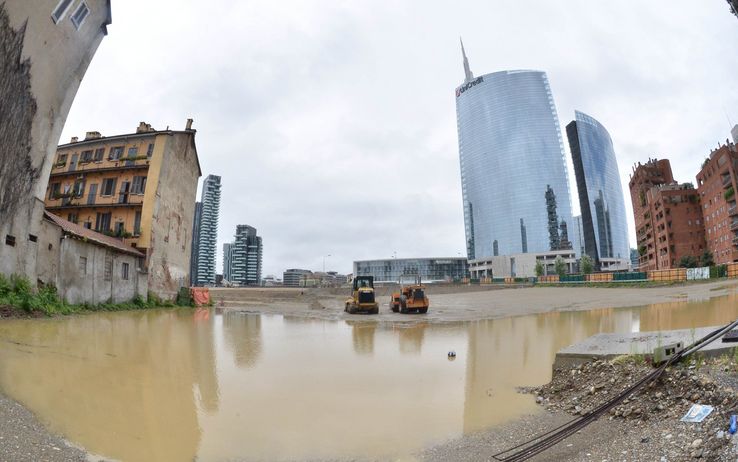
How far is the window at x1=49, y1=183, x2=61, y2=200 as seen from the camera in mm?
36125

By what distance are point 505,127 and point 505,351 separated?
523 ft

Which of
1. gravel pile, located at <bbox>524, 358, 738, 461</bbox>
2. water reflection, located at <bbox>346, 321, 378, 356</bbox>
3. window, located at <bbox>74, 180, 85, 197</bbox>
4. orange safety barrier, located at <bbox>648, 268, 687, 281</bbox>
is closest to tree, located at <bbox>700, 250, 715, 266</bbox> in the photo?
orange safety barrier, located at <bbox>648, 268, 687, 281</bbox>

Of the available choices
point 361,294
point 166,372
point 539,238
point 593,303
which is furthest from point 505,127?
point 166,372

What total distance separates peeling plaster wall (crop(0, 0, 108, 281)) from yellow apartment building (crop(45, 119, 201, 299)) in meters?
11.9

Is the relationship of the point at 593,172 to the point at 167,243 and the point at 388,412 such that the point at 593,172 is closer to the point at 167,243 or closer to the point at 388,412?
the point at 167,243

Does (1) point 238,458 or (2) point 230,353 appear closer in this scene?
(1) point 238,458

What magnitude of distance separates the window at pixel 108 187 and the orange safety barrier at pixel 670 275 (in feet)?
212

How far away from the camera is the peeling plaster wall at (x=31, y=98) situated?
626 inches

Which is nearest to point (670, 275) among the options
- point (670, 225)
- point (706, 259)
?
point (706, 259)

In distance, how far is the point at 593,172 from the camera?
6831 inches

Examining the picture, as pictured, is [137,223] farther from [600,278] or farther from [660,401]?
[600,278]

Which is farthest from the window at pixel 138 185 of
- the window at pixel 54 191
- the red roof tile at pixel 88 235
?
the window at pixel 54 191

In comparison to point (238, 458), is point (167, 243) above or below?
above

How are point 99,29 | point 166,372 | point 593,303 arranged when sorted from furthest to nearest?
point 593,303 < point 99,29 < point 166,372
